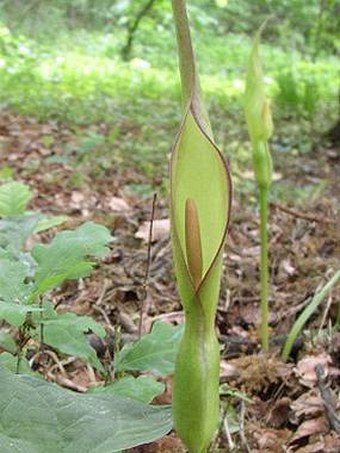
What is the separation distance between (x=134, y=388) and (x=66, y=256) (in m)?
0.14

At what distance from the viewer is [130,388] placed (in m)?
0.71

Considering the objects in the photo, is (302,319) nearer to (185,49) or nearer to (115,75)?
(185,49)

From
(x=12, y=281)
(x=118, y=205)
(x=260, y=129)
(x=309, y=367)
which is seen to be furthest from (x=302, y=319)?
(x=118, y=205)

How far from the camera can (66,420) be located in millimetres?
561

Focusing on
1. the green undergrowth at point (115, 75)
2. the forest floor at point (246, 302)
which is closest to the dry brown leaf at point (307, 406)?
the forest floor at point (246, 302)

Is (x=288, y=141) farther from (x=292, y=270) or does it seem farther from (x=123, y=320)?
(x=123, y=320)

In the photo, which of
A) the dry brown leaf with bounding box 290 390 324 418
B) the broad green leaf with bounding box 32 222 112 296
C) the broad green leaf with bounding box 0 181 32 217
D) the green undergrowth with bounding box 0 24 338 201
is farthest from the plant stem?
the green undergrowth with bounding box 0 24 338 201

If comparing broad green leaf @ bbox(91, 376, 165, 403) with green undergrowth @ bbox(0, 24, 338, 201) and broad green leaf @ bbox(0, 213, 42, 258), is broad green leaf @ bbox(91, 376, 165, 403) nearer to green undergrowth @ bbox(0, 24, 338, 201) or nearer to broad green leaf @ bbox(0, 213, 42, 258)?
broad green leaf @ bbox(0, 213, 42, 258)

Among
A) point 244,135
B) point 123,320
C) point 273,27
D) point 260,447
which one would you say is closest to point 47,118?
point 244,135

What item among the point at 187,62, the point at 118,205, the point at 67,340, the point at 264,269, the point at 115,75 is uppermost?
the point at 187,62

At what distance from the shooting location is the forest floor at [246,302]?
1.01 metres

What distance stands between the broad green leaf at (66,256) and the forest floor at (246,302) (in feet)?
0.61

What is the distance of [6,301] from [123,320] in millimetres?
619

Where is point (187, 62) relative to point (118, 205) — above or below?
above
